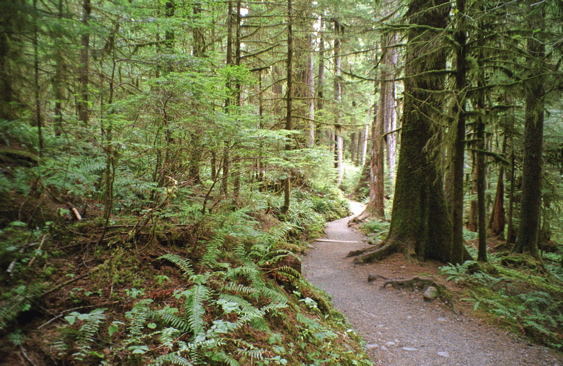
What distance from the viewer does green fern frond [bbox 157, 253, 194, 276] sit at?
344cm

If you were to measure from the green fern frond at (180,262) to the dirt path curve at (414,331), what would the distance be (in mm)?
2883

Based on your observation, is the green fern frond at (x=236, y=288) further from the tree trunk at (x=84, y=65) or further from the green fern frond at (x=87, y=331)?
the tree trunk at (x=84, y=65)

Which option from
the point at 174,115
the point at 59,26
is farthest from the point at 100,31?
the point at 174,115

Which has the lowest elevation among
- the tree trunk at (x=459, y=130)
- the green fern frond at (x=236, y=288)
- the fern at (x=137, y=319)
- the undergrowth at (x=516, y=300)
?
the undergrowth at (x=516, y=300)

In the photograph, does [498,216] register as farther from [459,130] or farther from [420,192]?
[459,130]

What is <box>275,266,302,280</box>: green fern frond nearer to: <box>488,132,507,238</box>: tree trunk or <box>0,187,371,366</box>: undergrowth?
<box>0,187,371,366</box>: undergrowth

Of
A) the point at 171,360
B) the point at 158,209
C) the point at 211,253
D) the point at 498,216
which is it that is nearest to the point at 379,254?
the point at 211,253

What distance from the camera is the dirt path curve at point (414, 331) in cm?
404

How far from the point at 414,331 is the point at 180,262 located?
4.12 meters

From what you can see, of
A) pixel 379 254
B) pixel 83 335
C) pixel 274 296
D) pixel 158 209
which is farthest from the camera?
pixel 379 254

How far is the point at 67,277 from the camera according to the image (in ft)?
8.89

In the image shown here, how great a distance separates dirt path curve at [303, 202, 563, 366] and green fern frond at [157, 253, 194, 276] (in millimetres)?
2883

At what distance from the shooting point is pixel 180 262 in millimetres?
3525

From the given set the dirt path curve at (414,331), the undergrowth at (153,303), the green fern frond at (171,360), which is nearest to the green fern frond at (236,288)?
the undergrowth at (153,303)
